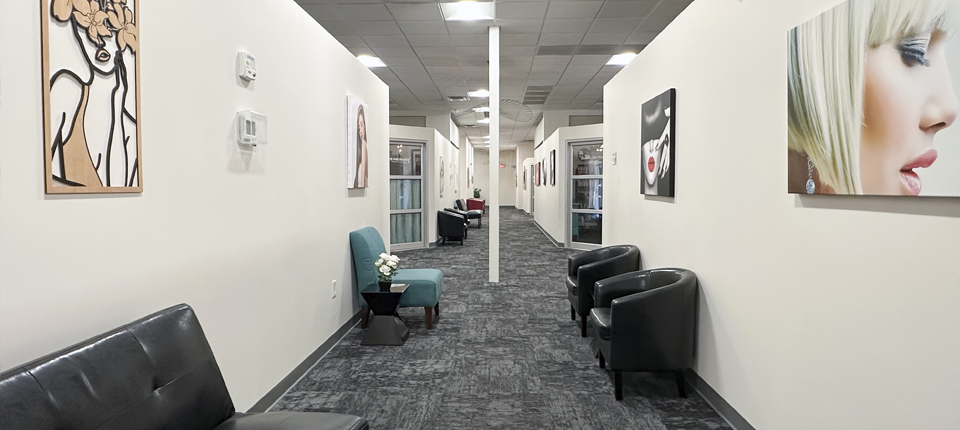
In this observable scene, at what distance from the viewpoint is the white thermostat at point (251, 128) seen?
2.71 meters

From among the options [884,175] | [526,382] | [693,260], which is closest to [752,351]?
[693,260]

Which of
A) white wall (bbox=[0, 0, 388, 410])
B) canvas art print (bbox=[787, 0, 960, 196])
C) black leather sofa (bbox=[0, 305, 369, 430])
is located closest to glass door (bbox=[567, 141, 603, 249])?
white wall (bbox=[0, 0, 388, 410])

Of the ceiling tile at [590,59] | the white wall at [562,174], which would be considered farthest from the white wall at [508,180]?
the ceiling tile at [590,59]

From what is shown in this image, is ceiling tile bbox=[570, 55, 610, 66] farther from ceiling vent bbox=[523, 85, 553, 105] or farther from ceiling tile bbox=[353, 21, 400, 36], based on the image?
ceiling tile bbox=[353, 21, 400, 36]

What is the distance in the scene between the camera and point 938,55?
154 centimetres

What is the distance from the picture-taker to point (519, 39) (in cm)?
705

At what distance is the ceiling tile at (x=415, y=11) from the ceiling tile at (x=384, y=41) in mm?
824

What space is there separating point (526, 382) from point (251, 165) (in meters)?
2.28

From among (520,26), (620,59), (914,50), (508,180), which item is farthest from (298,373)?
(508,180)

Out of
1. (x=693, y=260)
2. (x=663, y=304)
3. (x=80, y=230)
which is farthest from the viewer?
(x=693, y=260)

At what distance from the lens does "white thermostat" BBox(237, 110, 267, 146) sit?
107 inches

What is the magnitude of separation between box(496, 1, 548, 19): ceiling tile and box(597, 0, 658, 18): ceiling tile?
71 centimetres

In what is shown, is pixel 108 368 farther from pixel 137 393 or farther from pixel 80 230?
pixel 80 230

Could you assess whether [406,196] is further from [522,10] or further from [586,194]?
[522,10]
